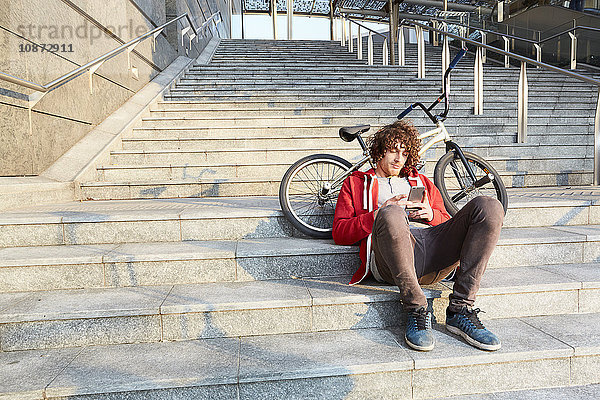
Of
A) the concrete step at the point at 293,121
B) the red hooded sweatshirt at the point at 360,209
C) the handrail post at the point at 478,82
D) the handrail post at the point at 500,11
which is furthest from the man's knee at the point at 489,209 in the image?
the handrail post at the point at 500,11

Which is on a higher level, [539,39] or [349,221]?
[539,39]

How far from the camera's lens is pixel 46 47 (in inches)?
157

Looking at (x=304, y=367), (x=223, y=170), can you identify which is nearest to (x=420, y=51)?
(x=223, y=170)

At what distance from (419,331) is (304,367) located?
575mm

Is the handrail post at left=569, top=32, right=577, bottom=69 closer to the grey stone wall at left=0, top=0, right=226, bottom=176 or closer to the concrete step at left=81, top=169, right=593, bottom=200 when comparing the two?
the concrete step at left=81, top=169, right=593, bottom=200

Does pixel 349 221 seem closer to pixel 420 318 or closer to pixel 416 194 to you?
pixel 416 194

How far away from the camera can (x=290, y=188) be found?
2.95m

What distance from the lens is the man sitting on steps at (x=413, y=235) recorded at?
2014 mm

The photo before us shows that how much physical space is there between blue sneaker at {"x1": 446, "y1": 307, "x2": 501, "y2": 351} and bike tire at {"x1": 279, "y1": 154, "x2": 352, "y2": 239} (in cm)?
108

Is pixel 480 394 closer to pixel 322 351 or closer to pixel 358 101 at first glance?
pixel 322 351

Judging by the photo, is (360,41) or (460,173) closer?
(460,173)

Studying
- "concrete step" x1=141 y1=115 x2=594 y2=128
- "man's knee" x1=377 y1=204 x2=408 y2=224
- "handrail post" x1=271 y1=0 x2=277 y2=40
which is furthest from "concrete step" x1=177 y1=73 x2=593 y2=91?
"handrail post" x1=271 y1=0 x2=277 y2=40

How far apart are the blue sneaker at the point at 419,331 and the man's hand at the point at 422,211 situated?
514 millimetres

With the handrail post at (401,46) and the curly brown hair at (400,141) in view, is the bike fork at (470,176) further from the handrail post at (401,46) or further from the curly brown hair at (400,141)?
the handrail post at (401,46)
